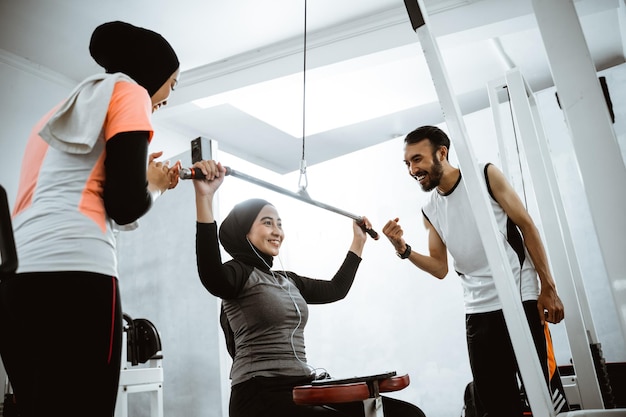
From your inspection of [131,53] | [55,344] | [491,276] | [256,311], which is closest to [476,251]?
[491,276]

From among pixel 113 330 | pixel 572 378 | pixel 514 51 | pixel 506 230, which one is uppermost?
pixel 514 51

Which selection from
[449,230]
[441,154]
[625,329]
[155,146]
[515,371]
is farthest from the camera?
[155,146]

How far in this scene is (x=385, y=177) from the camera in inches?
183

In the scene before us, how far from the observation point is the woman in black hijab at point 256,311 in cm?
171

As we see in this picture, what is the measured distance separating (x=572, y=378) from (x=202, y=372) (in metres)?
2.23

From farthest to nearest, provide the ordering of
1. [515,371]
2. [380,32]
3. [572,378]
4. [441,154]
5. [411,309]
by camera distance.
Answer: [411,309] → [380,32] → [572,378] → [441,154] → [515,371]

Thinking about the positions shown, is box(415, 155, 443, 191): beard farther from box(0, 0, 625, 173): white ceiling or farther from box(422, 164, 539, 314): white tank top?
box(0, 0, 625, 173): white ceiling

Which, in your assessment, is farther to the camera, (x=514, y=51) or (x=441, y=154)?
(x=514, y=51)

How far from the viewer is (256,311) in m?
1.89

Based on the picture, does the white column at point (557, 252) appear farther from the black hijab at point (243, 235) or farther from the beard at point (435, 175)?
the black hijab at point (243, 235)

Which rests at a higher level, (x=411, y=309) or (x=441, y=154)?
(x=441, y=154)

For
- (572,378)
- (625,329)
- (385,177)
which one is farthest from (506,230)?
(385,177)

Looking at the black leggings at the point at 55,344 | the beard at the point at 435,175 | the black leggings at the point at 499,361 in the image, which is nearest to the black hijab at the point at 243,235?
the beard at the point at 435,175

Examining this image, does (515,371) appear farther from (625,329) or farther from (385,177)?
(385,177)
